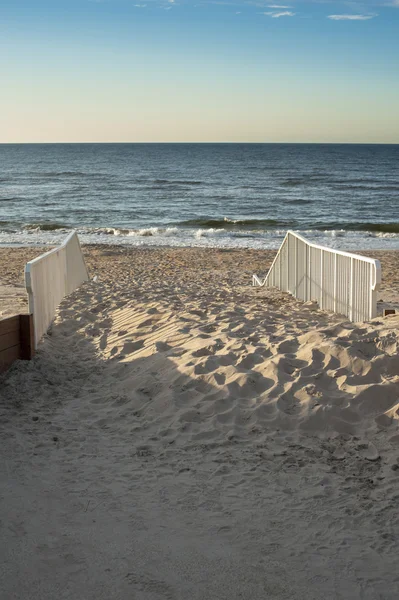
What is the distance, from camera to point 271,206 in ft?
132

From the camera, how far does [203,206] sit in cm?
4009

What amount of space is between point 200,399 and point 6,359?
6.91ft

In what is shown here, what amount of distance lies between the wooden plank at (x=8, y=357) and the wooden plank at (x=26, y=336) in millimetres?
60

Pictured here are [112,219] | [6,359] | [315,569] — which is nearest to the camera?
[315,569]

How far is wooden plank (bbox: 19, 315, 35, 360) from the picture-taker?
6520mm

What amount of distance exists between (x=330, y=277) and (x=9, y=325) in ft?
14.0

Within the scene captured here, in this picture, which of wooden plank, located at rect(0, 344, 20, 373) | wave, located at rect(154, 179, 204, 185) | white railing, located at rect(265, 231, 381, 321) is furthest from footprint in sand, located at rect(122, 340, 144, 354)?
wave, located at rect(154, 179, 204, 185)

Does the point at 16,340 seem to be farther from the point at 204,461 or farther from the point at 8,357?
the point at 204,461

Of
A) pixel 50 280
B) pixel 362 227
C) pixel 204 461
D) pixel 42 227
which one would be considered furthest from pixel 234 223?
pixel 204 461

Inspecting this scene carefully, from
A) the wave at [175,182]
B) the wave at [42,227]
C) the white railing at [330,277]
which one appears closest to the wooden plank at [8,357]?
the white railing at [330,277]

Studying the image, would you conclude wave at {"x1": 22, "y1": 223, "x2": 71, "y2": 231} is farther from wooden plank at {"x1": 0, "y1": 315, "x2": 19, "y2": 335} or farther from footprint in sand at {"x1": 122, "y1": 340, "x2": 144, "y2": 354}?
wooden plank at {"x1": 0, "y1": 315, "x2": 19, "y2": 335}

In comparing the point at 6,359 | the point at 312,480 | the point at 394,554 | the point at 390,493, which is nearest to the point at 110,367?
the point at 6,359

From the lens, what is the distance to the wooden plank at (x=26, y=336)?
6520mm

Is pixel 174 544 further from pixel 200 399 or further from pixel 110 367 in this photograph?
pixel 110 367
